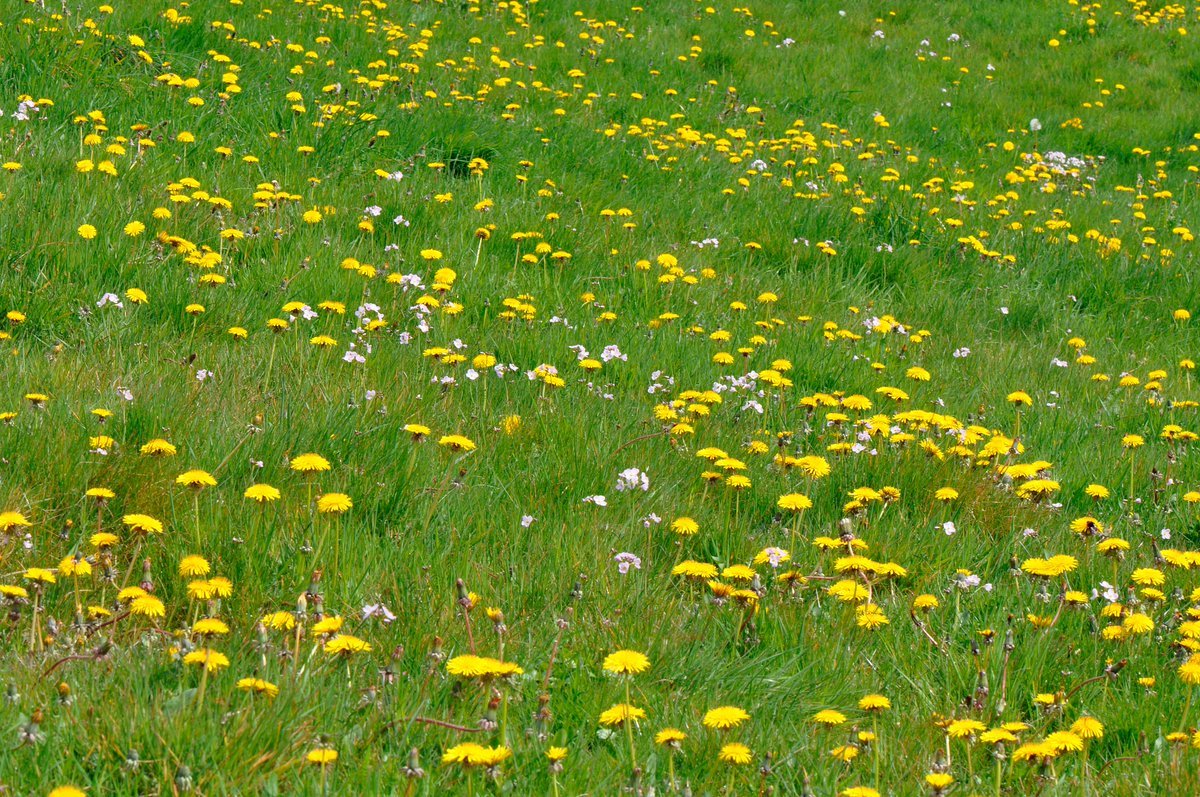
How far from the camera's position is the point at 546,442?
3.84 m

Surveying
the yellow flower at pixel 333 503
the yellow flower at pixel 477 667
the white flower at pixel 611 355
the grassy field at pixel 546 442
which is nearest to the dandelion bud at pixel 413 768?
the grassy field at pixel 546 442

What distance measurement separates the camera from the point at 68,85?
627 centimetres

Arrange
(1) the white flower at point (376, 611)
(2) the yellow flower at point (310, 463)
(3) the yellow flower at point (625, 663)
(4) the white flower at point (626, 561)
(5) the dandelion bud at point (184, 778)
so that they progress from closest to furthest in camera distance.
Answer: (5) the dandelion bud at point (184, 778)
(3) the yellow flower at point (625, 663)
(1) the white flower at point (376, 611)
(2) the yellow flower at point (310, 463)
(4) the white flower at point (626, 561)

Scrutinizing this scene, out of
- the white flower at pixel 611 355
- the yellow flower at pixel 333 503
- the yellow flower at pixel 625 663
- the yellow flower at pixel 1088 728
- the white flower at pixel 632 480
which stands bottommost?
the white flower at pixel 611 355

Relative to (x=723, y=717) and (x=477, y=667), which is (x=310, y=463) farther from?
(x=723, y=717)

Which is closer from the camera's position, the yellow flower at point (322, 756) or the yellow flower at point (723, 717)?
the yellow flower at point (322, 756)

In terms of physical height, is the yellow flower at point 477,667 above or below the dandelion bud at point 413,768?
above

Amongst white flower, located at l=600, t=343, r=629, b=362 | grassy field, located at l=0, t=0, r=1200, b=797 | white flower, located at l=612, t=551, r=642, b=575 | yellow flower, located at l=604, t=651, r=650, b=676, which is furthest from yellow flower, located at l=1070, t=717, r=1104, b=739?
white flower, located at l=600, t=343, r=629, b=362

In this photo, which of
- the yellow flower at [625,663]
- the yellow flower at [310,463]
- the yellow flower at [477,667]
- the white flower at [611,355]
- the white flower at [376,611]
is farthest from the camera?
the white flower at [611,355]

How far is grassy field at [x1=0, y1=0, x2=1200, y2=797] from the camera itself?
90.1 inches

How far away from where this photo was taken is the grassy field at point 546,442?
229 cm

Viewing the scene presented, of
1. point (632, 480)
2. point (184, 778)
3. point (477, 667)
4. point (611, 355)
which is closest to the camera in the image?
point (184, 778)

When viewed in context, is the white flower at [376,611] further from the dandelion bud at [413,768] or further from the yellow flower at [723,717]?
the yellow flower at [723,717]

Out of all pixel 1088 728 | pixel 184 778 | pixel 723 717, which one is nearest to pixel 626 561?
pixel 723 717
